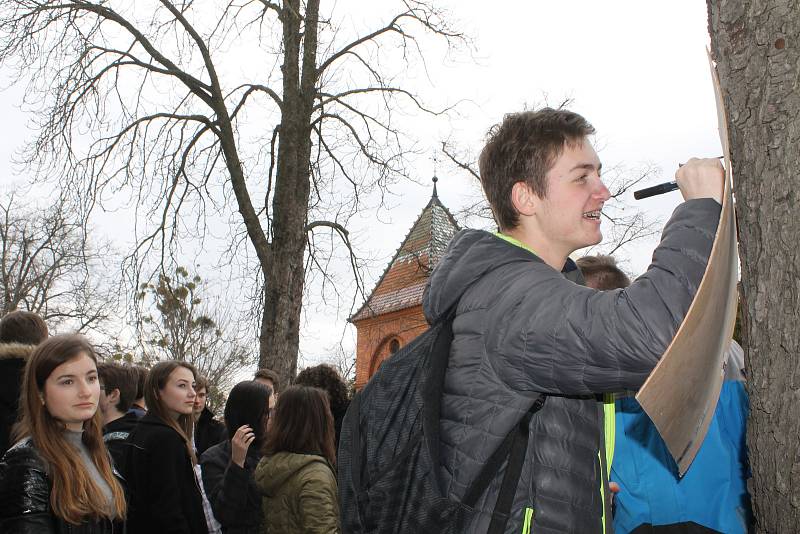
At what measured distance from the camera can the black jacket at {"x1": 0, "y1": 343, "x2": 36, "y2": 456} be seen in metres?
5.00

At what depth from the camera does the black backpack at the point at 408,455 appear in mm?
1868

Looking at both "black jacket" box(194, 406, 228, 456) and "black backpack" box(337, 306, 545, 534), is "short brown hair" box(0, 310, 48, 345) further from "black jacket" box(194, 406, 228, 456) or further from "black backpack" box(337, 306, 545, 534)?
"black backpack" box(337, 306, 545, 534)

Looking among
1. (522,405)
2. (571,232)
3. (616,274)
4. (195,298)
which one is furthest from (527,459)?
(195,298)

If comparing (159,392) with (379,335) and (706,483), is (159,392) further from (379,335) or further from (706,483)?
(379,335)

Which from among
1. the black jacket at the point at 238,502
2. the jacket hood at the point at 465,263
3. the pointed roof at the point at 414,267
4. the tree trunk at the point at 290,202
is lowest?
the black jacket at the point at 238,502

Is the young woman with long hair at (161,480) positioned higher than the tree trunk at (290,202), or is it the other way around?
the tree trunk at (290,202)

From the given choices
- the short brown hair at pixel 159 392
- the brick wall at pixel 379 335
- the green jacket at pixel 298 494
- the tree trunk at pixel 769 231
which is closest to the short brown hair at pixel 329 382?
the short brown hair at pixel 159 392

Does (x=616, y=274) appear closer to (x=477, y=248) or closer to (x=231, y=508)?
(x=477, y=248)

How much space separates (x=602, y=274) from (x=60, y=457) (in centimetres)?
242

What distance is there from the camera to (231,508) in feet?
15.5

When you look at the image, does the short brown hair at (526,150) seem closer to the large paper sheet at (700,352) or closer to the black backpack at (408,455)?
the black backpack at (408,455)

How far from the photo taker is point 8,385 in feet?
16.4

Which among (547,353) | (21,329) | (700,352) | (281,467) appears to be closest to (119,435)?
(21,329)

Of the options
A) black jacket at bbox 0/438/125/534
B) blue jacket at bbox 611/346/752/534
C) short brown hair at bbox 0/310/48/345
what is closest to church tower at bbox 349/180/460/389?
short brown hair at bbox 0/310/48/345
